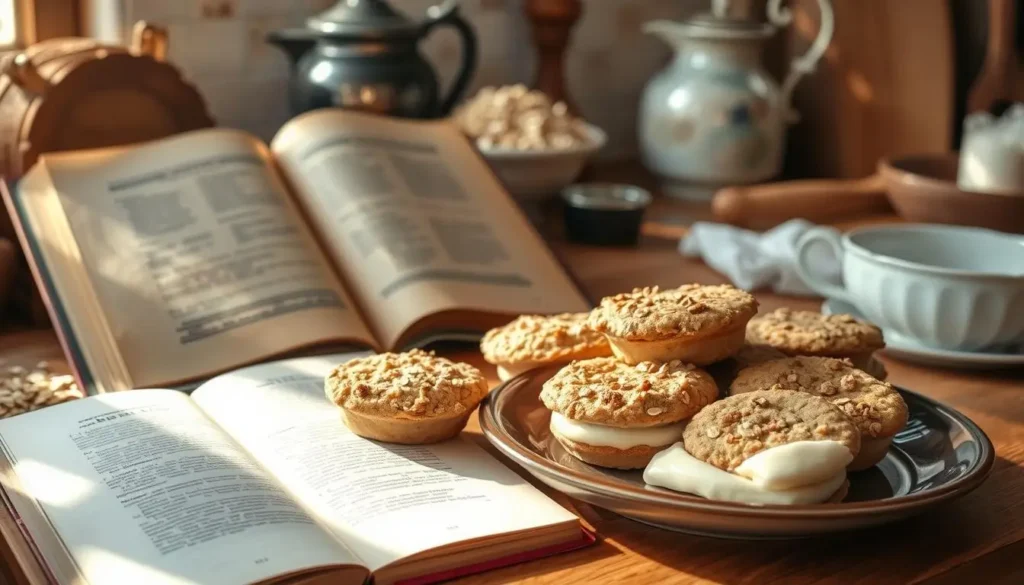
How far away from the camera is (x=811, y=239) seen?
1195 millimetres

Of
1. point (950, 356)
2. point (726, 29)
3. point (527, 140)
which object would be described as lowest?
point (950, 356)

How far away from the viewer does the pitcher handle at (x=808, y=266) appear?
3.83ft

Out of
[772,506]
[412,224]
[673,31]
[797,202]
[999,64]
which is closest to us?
[772,506]

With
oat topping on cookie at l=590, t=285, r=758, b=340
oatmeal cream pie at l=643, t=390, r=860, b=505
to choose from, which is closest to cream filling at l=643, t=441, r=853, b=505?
oatmeal cream pie at l=643, t=390, r=860, b=505

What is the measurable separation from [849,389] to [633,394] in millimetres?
155

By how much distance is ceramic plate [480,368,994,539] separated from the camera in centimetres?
69

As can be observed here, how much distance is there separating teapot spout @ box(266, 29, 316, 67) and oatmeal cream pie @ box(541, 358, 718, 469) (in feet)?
2.43

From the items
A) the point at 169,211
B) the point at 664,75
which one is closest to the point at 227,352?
the point at 169,211

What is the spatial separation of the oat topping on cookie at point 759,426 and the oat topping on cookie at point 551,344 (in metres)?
0.17

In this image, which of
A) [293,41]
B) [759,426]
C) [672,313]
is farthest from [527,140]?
[759,426]

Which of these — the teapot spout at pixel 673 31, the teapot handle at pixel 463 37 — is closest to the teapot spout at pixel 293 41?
the teapot handle at pixel 463 37

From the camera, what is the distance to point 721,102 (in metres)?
1.63

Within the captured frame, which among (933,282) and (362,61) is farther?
(362,61)

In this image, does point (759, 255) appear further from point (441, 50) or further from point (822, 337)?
point (441, 50)
